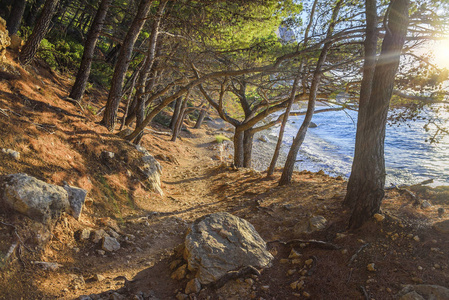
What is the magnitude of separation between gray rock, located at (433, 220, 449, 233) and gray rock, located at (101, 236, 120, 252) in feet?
15.6

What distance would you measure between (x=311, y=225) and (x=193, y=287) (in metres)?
2.37

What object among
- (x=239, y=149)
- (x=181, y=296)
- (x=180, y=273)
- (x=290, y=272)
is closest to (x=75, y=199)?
(x=180, y=273)

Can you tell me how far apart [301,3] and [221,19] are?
259 centimetres

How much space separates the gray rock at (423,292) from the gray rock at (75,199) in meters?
4.43

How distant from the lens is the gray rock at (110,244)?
4117mm

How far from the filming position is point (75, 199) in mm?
4332

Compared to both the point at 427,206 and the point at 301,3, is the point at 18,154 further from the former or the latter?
the point at 301,3

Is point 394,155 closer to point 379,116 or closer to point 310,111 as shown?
point 310,111

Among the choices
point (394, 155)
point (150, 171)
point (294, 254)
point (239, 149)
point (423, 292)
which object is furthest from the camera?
point (394, 155)

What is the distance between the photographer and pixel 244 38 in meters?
9.57

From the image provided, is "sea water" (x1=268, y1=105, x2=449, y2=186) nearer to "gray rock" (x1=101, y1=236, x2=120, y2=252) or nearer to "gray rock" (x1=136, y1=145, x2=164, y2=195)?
"gray rock" (x1=136, y1=145, x2=164, y2=195)

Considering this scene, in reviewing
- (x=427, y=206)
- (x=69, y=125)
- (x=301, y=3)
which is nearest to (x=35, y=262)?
(x=69, y=125)

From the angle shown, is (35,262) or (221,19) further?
(221,19)

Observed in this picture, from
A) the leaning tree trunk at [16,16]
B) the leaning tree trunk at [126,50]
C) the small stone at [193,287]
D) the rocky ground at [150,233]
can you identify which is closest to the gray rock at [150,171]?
the rocky ground at [150,233]
